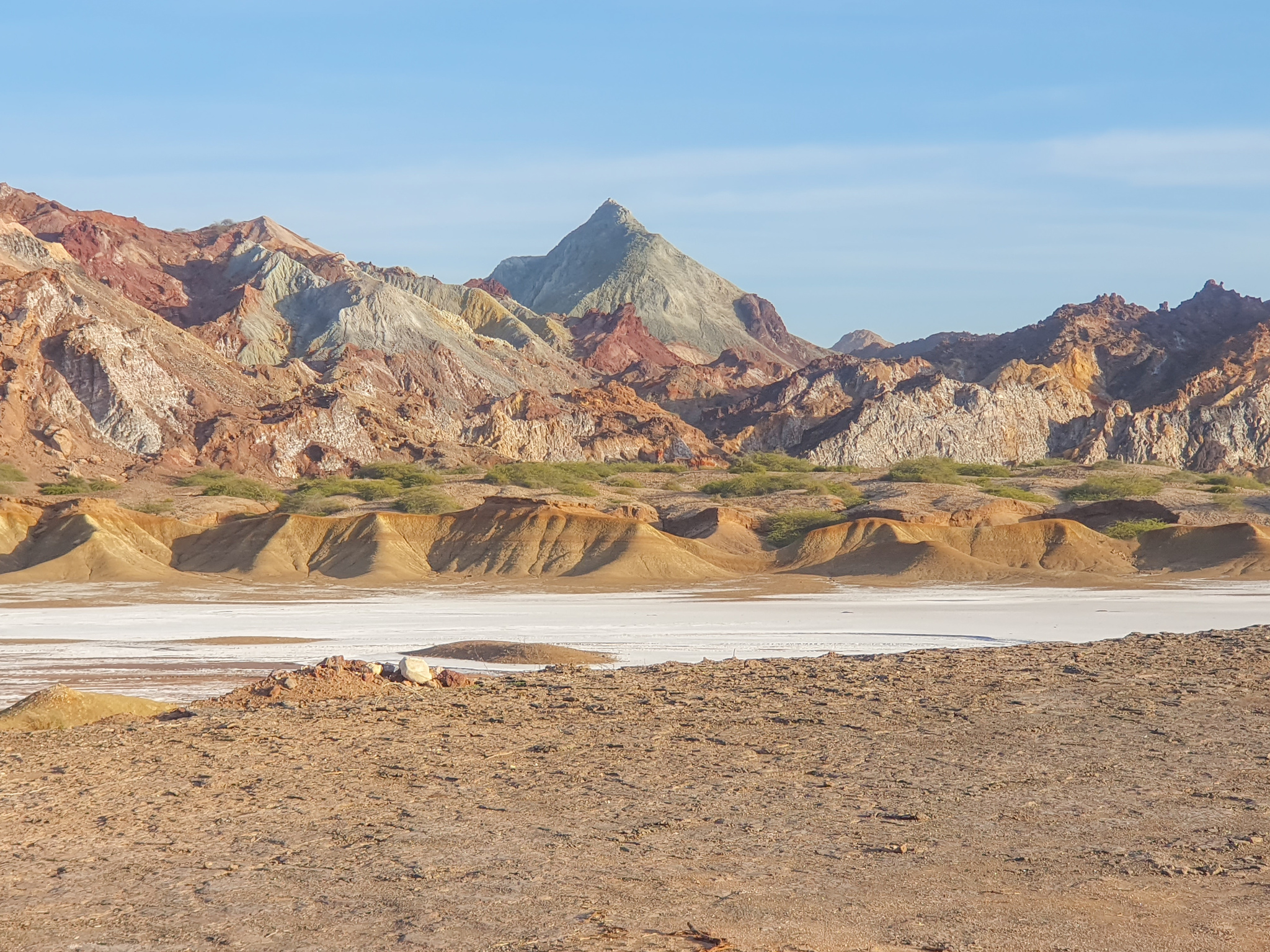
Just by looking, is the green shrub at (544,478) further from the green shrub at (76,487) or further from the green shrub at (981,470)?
the green shrub at (981,470)

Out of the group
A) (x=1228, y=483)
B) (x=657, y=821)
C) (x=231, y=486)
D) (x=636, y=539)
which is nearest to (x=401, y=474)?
(x=231, y=486)

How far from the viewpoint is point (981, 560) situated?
54.6 m

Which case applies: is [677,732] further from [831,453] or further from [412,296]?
[412,296]

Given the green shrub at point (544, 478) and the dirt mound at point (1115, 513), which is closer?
the dirt mound at point (1115, 513)

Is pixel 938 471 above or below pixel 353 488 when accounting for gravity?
above

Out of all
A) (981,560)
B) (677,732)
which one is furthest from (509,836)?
(981,560)

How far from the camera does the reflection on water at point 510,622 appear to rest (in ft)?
80.9

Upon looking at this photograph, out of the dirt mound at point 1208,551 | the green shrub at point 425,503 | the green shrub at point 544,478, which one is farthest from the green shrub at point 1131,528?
the green shrub at point 425,503

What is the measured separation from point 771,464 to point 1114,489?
101ft

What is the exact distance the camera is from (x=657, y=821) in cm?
1032

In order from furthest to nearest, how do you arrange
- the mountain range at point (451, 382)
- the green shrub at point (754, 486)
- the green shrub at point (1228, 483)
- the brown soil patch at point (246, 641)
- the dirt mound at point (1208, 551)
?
the mountain range at point (451, 382), the green shrub at point (1228, 483), the green shrub at point (754, 486), the dirt mound at point (1208, 551), the brown soil patch at point (246, 641)

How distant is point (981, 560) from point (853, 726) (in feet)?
138

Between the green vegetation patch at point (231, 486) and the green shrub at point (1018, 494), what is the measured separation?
132 ft

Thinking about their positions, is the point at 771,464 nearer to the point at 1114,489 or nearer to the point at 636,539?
the point at 1114,489
